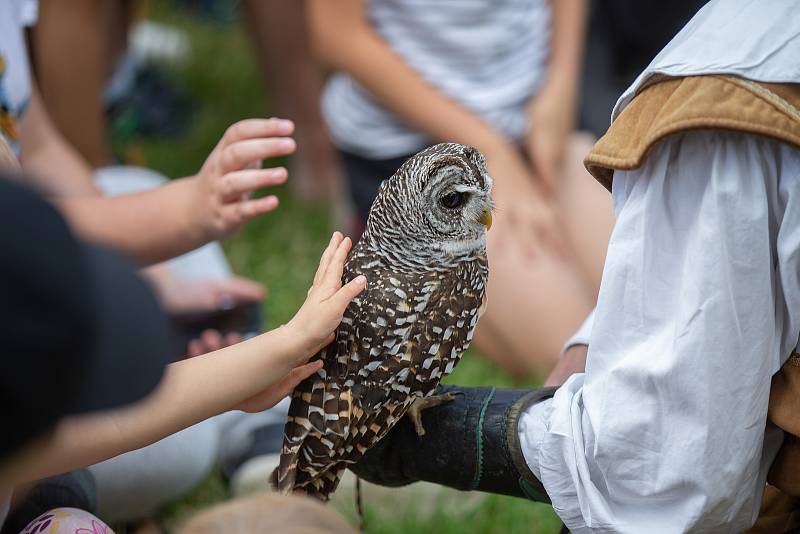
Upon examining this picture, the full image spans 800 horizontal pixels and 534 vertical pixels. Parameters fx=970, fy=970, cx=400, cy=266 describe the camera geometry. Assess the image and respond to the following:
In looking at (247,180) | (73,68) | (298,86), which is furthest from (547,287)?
(298,86)

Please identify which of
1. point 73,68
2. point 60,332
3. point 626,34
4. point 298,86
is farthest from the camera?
point 298,86

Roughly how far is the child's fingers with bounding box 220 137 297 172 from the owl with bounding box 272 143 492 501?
0.23 meters

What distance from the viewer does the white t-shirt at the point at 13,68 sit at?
1.99 meters

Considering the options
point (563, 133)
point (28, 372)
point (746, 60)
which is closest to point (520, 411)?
point (746, 60)

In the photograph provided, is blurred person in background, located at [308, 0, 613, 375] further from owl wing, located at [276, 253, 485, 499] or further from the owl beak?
owl wing, located at [276, 253, 485, 499]

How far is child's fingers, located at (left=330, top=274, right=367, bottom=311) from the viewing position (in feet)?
4.68

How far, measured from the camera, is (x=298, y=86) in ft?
14.1

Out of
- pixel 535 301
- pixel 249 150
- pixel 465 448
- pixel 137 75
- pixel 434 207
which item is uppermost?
pixel 137 75

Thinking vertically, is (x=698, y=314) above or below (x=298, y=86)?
below

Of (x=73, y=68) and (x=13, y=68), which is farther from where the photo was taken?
(x=73, y=68)

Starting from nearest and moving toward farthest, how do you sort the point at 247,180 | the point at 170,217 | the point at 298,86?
1. the point at 247,180
2. the point at 170,217
3. the point at 298,86

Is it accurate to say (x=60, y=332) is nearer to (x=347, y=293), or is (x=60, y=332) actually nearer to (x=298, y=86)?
(x=347, y=293)

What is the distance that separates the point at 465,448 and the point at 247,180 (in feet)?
2.05

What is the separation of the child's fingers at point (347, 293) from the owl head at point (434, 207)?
0.63 ft
